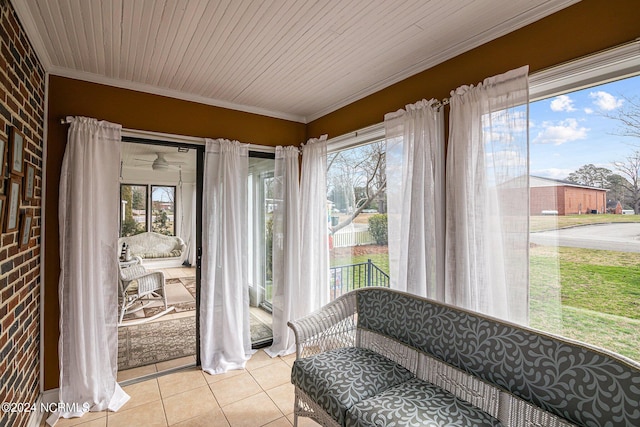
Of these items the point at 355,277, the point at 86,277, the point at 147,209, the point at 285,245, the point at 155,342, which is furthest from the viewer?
the point at 147,209

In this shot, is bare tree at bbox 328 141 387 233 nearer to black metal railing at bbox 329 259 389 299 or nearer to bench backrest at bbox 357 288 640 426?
black metal railing at bbox 329 259 389 299

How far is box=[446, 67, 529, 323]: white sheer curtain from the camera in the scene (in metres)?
1.63

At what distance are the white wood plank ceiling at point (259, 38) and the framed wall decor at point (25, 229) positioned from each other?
1060mm

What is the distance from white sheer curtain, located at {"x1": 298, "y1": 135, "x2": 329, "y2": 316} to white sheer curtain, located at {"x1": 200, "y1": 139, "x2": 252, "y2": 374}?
69cm

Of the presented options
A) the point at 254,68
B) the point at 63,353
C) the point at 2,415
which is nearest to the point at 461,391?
the point at 2,415

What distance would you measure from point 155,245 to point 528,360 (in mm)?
6870

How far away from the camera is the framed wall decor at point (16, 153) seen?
150cm

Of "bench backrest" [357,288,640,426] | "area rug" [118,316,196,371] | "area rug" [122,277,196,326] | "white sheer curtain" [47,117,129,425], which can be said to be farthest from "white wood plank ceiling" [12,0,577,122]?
"area rug" [122,277,196,326]

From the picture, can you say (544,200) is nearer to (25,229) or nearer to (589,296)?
(589,296)

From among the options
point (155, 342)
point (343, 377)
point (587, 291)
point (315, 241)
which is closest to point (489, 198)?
point (587, 291)

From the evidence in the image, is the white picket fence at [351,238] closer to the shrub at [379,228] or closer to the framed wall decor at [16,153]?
the shrub at [379,228]

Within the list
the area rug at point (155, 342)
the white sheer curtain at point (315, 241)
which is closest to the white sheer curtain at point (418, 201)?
the white sheer curtain at point (315, 241)

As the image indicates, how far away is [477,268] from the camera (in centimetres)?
177

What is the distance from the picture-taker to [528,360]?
4.50 feet
